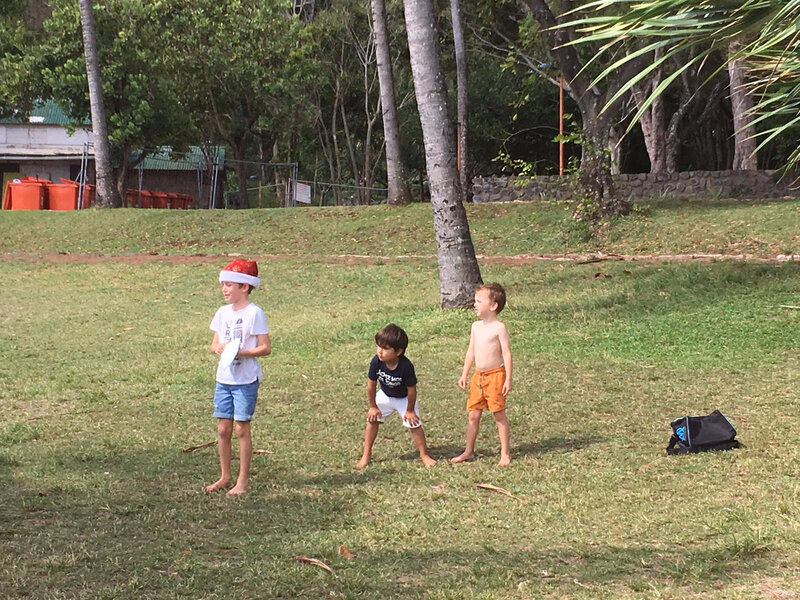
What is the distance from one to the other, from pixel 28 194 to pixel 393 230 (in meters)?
14.6

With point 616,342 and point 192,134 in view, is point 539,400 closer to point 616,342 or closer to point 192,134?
point 616,342

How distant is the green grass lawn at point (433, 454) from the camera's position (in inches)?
162

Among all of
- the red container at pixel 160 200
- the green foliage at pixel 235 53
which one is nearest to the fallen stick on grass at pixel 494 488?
the green foliage at pixel 235 53

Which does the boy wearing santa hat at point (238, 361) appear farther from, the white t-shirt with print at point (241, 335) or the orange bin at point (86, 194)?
the orange bin at point (86, 194)

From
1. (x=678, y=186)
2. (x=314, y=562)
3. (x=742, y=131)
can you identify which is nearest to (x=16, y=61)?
(x=678, y=186)

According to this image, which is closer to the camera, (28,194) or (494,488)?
(494,488)

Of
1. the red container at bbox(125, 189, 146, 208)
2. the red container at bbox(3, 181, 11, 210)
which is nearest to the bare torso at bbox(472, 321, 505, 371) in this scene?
the red container at bbox(3, 181, 11, 210)

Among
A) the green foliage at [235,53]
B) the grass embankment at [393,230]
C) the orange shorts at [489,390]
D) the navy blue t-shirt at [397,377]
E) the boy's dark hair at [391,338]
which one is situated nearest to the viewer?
the boy's dark hair at [391,338]

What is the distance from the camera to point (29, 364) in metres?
10.0

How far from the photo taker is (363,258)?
18031mm

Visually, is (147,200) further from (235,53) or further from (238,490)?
(238,490)

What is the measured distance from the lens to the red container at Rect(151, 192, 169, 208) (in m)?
35.1

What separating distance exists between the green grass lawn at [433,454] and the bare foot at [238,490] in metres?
0.08

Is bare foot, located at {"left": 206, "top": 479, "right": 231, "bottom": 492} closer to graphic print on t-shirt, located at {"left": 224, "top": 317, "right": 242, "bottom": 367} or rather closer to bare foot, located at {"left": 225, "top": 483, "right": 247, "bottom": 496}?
bare foot, located at {"left": 225, "top": 483, "right": 247, "bottom": 496}
